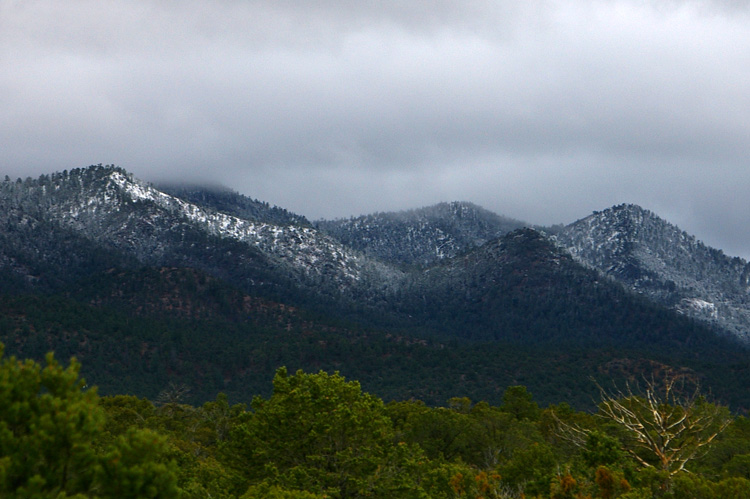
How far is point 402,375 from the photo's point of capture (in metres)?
A: 155

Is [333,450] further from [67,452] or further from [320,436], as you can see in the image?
[67,452]

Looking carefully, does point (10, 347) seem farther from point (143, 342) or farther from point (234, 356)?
point (234, 356)

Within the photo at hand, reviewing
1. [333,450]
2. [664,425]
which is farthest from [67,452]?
[664,425]

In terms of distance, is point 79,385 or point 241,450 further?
point 241,450

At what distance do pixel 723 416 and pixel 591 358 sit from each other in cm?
9928

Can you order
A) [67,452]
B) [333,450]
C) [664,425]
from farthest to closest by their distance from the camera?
[333,450] < [664,425] < [67,452]

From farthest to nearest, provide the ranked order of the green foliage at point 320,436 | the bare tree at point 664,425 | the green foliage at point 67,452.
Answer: the green foliage at point 320,436 < the bare tree at point 664,425 < the green foliage at point 67,452

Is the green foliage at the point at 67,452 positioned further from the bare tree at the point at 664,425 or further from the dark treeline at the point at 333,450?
the bare tree at the point at 664,425

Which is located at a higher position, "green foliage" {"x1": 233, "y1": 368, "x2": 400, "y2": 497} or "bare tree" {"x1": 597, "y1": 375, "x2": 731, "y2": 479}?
"bare tree" {"x1": 597, "y1": 375, "x2": 731, "y2": 479}

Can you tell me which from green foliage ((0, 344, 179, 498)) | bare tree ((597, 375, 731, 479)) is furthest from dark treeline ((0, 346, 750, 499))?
bare tree ((597, 375, 731, 479))

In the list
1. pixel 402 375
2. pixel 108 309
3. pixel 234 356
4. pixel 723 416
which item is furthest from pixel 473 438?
pixel 108 309

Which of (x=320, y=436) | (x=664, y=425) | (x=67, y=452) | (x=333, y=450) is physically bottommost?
(x=333, y=450)

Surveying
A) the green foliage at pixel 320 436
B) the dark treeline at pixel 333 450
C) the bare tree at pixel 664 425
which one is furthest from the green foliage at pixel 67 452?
the green foliage at pixel 320 436

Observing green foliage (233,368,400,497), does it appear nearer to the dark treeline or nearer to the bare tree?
the dark treeline
